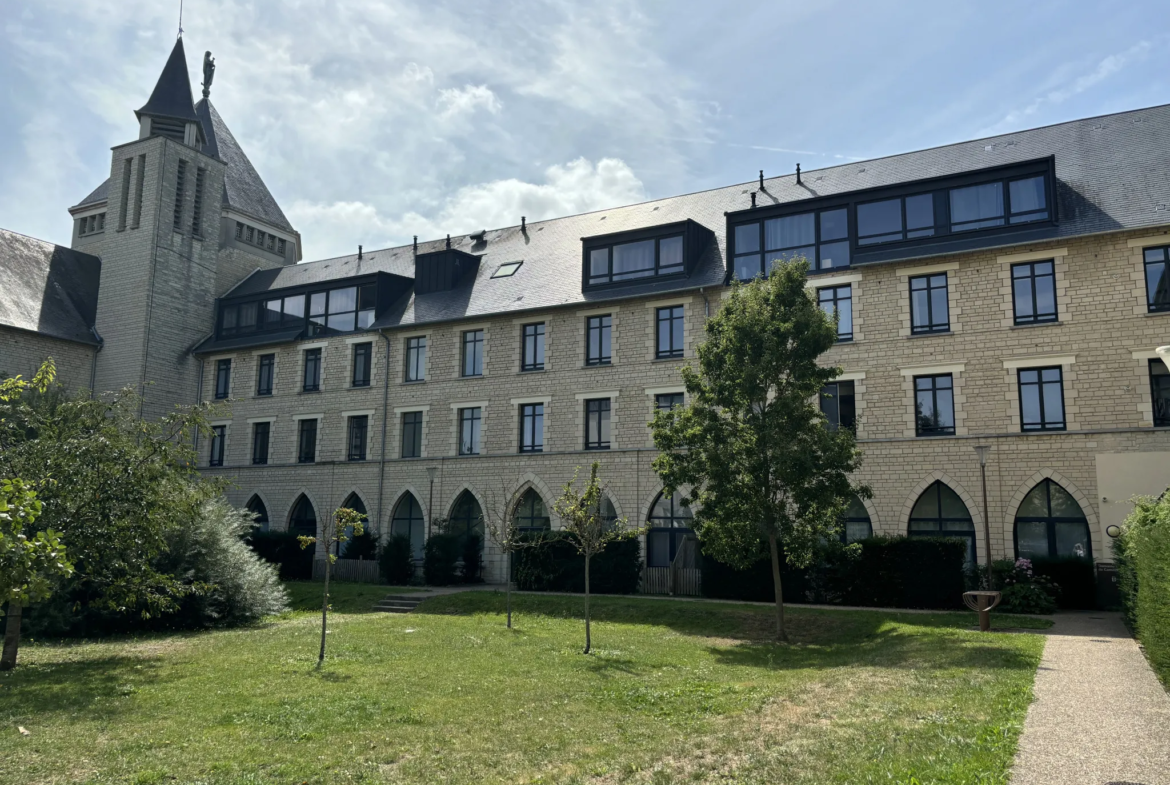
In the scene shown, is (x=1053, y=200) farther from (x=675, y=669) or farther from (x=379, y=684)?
(x=379, y=684)

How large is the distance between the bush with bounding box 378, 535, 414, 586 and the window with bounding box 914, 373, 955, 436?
51.4 ft

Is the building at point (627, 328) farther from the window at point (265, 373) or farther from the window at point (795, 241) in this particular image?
the window at point (265, 373)

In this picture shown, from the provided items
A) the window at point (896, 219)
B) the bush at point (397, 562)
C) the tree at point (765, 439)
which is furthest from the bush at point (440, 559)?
the window at point (896, 219)

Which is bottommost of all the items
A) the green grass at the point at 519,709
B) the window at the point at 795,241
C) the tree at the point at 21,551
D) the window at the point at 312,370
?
the green grass at the point at 519,709

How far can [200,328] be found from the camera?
37.7 meters

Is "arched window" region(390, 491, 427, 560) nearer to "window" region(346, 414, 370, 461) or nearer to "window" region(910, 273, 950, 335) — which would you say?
"window" region(346, 414, 370, 461)

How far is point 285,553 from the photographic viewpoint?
3127 cm

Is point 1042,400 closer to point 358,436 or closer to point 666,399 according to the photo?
point 666,399

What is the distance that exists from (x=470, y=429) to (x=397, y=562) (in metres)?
4.99

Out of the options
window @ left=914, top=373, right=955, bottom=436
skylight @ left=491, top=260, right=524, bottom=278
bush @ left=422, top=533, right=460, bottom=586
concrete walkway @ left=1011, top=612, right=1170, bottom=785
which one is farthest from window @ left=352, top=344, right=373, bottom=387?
concrete walkway @ left=1011, top=612, right=1170, bottom=785

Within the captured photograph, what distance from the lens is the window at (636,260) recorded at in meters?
28.0

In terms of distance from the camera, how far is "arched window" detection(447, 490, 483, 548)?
1181 inches

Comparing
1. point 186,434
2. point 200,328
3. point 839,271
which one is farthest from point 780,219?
point 200,328

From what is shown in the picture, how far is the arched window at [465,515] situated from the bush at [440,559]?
4.64 ft
